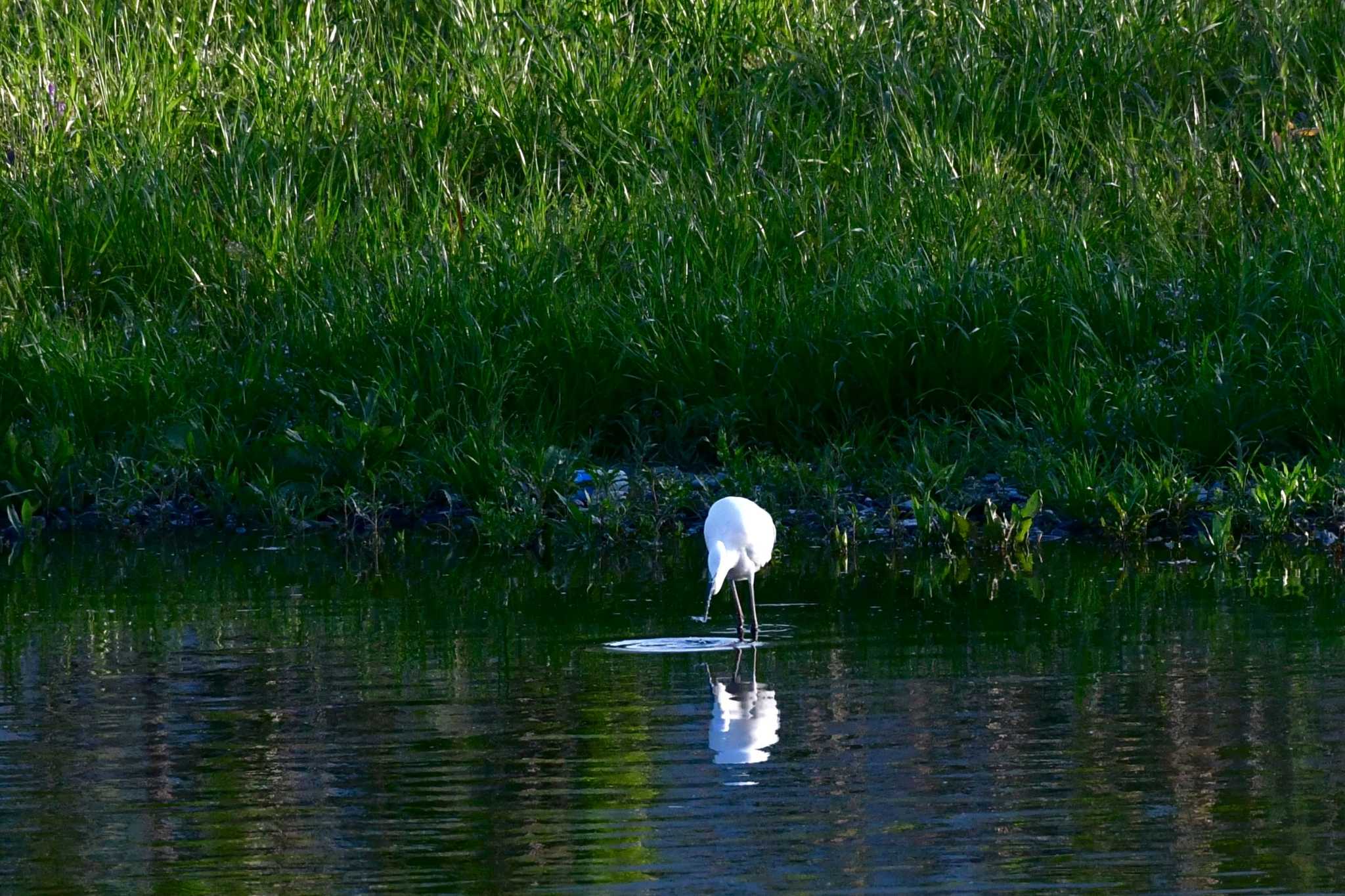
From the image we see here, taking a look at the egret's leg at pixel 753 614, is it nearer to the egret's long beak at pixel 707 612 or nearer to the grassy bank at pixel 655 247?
the egret's long beak at pixel 707 612

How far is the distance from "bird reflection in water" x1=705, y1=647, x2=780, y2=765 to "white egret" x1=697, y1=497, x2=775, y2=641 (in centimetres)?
60

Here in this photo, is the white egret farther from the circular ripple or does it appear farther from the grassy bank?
the grassy bank

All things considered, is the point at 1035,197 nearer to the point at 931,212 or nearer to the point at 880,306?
the point at 931,212

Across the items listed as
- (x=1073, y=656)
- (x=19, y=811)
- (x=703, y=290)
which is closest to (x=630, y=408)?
(x=703, y=290)

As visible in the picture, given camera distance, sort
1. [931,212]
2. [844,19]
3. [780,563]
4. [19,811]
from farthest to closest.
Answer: [844,19] → [931,212] → [780,563] → [19,811]

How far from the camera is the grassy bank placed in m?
9.81

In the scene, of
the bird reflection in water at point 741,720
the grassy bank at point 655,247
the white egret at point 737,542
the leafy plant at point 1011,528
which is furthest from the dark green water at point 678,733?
the grassy bank at point 655,247

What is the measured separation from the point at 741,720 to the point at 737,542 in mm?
1481

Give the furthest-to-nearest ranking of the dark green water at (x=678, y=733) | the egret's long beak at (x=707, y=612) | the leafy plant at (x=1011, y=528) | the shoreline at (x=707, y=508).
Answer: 1. the shoreline at (x=707, y=508)
2. the leafy plant at (x=1011, y=528)
3. the egret's long beak at (x=707, y=612)
4. the dark green water at (x=678, y=733)

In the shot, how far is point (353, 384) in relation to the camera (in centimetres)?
1007

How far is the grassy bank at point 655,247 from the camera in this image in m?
9.81

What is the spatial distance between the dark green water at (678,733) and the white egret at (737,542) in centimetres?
20

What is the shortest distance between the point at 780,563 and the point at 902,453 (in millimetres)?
1513

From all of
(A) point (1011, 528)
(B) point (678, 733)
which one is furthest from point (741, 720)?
(A) point (1011, 528)
